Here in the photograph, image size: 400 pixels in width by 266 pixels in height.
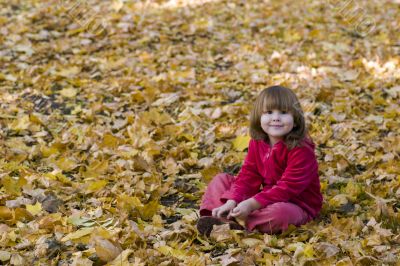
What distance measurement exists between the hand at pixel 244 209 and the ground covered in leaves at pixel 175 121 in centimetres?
10

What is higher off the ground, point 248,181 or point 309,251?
point 248,181

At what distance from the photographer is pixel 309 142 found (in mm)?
3146

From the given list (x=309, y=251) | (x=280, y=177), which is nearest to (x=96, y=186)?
(x=280, y=177)

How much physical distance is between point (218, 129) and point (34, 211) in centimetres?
172

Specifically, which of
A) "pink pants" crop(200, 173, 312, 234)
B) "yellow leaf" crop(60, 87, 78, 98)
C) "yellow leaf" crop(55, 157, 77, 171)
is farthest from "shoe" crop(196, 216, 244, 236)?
"yellow leaf" crop(60, 87, 78, 98)

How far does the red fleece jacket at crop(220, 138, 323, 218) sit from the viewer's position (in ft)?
10.1

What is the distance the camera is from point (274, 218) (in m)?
3.00

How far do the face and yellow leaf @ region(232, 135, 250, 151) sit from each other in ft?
3.64

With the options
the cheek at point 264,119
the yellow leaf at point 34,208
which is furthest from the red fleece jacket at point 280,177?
the yellow leaf at point 34,208

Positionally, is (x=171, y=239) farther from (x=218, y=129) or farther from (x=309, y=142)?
(x=218, y=129)

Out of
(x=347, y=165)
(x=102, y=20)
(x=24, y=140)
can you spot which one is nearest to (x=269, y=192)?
(x=347, y=165)

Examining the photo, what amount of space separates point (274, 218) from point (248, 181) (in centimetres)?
35

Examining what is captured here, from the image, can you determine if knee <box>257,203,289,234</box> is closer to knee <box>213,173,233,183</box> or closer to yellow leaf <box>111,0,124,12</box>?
knee <box>213,173,233,183</box>

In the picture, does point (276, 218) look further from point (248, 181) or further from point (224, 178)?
point (224, 178)
